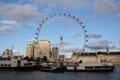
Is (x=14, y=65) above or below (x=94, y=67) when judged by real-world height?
above

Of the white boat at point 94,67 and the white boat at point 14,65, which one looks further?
the white boat at point 14,65

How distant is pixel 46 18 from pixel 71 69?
3603 cm

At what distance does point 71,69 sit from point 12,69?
105 ft

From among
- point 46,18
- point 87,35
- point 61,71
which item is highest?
point 46,18

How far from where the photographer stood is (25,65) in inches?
5679

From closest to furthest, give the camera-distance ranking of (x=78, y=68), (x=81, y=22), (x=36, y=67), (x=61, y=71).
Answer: (x=81, y=22), (x=61, y=71), (x=78, y=68), (x=36, y=67)

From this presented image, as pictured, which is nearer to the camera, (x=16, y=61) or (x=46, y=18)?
(x=46, y=18)

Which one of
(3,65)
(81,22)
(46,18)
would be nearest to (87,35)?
(81,22)

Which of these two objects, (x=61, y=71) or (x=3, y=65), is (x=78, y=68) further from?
(x=3, y=65)

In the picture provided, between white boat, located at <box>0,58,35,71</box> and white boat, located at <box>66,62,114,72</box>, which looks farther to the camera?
white boat, located at <box>0,58,35,71</box>

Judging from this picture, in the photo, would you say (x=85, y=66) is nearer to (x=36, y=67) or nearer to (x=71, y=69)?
(x=71, y=69)

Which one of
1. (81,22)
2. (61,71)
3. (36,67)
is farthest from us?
(36,67)

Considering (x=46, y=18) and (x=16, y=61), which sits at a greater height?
(x=46, y=18)

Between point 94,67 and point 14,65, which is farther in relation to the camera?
point 14,65
